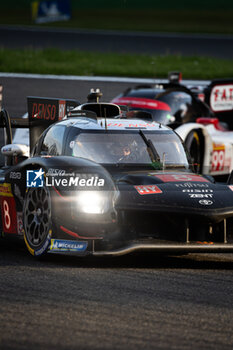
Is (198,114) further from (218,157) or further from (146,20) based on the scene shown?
(146,20)

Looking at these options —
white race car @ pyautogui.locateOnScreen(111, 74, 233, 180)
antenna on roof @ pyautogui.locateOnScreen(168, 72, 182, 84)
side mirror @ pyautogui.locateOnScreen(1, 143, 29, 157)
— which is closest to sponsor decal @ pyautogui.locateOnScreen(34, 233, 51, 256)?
side mirror @ pyautogui.locateOnScreen(1, 143, 29, 157)

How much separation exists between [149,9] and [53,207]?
4971cm

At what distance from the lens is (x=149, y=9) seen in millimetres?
55062

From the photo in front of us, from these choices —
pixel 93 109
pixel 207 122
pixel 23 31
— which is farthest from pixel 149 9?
pixel 93 109

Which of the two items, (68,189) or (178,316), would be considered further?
(68,189)

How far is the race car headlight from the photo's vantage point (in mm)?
6754

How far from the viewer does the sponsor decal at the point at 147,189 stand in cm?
691

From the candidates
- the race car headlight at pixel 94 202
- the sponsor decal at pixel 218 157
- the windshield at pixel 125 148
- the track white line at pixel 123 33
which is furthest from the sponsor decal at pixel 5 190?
the track white line at pixel 123 33

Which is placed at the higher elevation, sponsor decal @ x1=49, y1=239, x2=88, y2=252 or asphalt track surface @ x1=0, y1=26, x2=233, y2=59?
sponsor decal @ x1=49, y1=239, x2=88, y2=252

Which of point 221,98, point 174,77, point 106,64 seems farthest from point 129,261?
point 106,64

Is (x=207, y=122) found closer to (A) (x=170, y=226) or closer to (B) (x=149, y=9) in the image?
(A) (x=170, y=226)

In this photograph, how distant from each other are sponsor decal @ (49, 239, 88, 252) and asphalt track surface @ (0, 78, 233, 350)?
0.15 meters

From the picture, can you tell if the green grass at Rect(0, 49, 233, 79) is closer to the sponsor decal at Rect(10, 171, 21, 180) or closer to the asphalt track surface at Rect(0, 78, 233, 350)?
the sponsor decal at Rect(10, 171, 21, 180)

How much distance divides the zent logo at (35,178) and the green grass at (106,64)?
18400 mm
